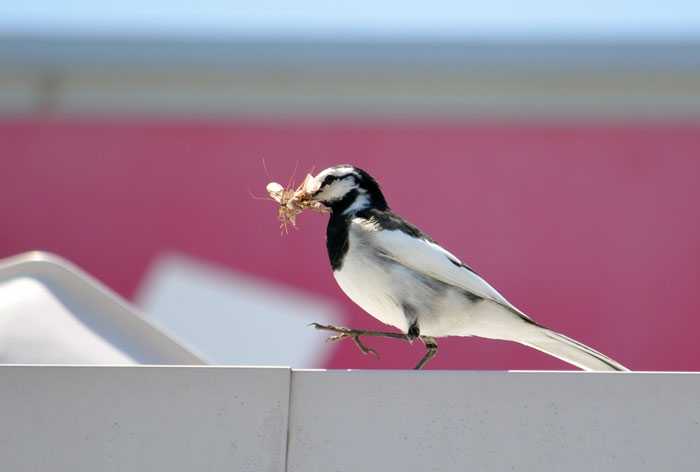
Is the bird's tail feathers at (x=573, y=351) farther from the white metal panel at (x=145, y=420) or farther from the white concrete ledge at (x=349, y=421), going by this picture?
the white metal panel at (x=145, y=420)

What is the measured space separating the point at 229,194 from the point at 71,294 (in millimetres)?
3725

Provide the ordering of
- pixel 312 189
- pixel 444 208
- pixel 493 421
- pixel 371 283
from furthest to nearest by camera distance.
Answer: pixel 444 208 → pixel 312 189 → pixel 371 283 → pixel 493 421

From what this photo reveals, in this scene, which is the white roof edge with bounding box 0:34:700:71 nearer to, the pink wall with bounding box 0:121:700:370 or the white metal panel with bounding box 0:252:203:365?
the pink wall with bounding box 0:121:700:370

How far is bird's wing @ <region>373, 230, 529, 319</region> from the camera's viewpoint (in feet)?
10.9

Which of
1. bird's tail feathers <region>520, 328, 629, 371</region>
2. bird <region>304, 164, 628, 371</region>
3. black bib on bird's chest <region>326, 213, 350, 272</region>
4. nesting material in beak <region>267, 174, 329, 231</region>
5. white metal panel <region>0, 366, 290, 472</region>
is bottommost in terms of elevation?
white metal panel <region>0, 366, 290, 472</region>

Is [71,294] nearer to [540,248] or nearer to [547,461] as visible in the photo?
[547,461]

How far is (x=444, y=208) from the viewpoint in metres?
7.23

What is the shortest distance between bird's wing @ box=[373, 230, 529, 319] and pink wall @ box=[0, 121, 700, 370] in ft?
11.3

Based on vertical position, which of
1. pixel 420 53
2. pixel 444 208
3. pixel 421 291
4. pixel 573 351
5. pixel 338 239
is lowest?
pixel 573 351

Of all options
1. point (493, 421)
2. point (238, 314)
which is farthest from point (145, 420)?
point (238, 314)

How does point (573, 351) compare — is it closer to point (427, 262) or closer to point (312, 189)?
point (427, 262)

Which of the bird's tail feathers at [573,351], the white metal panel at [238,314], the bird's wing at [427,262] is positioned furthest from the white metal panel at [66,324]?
the white metal panel at [238,314]

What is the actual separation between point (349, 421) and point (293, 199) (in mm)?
1084

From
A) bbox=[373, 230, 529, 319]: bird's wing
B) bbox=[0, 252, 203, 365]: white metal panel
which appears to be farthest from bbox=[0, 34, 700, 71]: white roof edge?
bbox=[373, 230, 529, 319]: bird's wing
